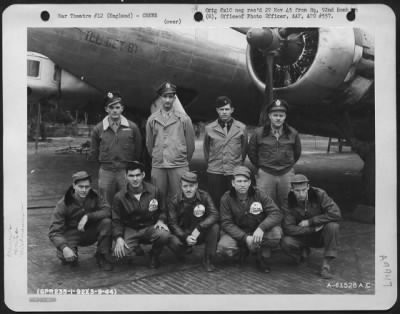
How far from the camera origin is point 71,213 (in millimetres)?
2580

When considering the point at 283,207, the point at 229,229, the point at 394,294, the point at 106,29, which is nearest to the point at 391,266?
the point at 394,294

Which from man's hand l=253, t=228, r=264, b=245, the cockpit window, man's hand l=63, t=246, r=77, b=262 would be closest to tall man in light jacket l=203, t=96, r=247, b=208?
man's hand l=253, t=228, r=264, b=245

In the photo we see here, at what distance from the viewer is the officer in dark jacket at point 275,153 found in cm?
269

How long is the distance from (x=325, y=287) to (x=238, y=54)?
2.14 metres

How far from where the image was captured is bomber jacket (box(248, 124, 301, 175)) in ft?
8.82

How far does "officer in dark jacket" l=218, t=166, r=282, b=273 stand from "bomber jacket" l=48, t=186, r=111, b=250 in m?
0.73

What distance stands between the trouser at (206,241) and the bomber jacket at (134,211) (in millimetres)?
152

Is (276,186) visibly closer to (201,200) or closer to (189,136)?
(201,200)

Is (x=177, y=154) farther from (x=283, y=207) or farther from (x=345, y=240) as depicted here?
(x=345, y=240)

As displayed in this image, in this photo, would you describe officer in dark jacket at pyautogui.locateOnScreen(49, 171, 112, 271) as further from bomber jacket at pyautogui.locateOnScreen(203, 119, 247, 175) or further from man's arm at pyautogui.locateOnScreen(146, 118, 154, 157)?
bomber jacket at pyautogui.locateOnScreen(203, 119, 247, 175)

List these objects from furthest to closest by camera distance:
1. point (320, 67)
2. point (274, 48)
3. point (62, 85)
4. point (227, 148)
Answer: point (62, 85) < point (320, 67) < point (274, 48) < point (227, 148)

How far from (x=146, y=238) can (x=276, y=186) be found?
0.88 meters

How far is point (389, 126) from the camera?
2.66 meters

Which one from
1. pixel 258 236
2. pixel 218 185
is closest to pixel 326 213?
pixel 258 236
